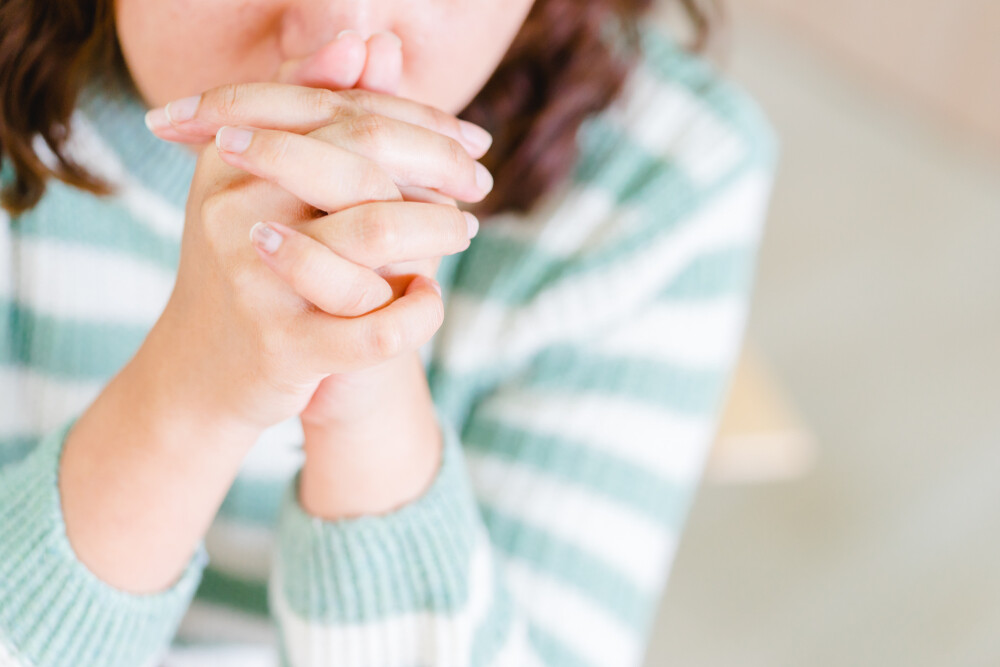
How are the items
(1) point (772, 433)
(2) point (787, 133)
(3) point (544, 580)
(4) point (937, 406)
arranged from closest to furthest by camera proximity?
(3) point (544, 580) → (1) point (772, 433) → (4) point (937, 406) → (2) point (787, 133)

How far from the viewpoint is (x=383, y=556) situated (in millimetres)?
557

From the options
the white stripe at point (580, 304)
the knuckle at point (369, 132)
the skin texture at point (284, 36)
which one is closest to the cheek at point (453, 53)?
the skin texture at point (284, 36)

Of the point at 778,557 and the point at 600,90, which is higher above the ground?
the point at 600,90

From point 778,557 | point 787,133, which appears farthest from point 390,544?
point 787,133

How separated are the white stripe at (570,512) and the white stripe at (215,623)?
21cm

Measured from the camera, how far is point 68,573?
19.7 inches

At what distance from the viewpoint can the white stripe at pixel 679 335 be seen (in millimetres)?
737

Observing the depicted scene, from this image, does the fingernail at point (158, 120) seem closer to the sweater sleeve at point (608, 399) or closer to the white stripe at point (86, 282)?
the white stripe at point (86, 282)

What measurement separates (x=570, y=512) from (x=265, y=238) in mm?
389

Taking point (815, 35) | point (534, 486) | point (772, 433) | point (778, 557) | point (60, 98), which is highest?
point (60, 98)

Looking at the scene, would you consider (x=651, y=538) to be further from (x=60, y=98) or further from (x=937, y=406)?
(x=937, y=406)

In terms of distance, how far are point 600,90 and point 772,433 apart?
0.74 metres

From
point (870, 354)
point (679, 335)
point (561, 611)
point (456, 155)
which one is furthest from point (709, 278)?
point (870, 354)

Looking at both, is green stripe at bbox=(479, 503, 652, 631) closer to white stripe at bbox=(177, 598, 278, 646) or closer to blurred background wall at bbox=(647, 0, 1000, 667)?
white stripe at bbox=(177, 598, 278, 646)
